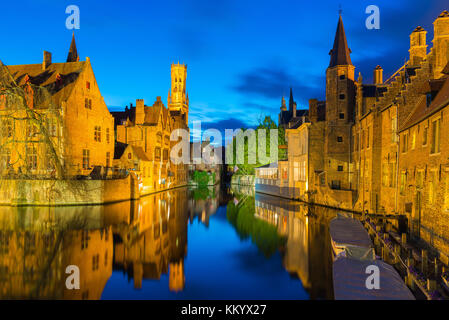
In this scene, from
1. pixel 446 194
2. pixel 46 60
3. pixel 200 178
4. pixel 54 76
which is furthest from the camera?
pixel 200 178

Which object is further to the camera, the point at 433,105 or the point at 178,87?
the point at 178,87

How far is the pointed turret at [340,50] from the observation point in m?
38.6

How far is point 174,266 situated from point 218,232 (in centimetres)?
1025

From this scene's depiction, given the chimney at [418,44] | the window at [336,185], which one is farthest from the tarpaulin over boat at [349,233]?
the chimney at [418,44]

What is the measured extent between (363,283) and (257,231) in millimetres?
16157

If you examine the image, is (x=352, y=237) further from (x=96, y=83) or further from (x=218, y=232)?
(x=96, y=83)

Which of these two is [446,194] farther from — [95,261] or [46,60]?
[46,60]

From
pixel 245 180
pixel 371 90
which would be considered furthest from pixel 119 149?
pixel 245 180

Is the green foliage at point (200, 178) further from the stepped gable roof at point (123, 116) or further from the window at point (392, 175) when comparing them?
the window at point (392, 175)

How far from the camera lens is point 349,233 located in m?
16.0

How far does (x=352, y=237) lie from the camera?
50.1 feet

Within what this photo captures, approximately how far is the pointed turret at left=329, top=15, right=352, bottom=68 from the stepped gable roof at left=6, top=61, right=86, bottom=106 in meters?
32.2

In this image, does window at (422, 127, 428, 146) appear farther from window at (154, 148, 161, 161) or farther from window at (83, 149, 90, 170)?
window at (154, 148, 161, 161)

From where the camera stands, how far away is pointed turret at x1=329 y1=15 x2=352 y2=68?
38.6 metres
